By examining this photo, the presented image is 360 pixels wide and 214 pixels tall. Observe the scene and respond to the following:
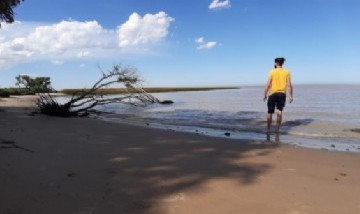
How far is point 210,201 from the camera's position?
4.84m

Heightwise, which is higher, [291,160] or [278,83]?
[278,83]

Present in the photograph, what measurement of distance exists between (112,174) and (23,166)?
130cm

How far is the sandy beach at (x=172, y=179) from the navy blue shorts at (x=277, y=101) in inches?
139

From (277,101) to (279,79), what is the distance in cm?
60

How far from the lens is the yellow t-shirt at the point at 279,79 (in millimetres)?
11875

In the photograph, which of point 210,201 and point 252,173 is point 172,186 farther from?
point 252,173

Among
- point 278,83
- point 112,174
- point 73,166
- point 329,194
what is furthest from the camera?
point 278,83

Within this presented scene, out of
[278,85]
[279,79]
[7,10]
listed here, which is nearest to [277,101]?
[278,85]

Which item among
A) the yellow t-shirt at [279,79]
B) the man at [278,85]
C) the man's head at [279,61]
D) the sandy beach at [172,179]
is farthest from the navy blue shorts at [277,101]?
the sandy beach at [172,179]

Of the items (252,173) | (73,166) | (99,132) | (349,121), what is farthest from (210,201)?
(349,121)

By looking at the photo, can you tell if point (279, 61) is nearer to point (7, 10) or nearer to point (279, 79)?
point (279, 79)

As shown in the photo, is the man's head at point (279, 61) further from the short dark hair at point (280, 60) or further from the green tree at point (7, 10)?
the green tree at point (7, 10)

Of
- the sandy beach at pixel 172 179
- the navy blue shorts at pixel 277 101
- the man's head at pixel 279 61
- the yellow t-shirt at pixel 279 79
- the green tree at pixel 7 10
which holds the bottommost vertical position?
the sandy beach at pixel 172 179

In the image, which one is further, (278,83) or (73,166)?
(278,83)
